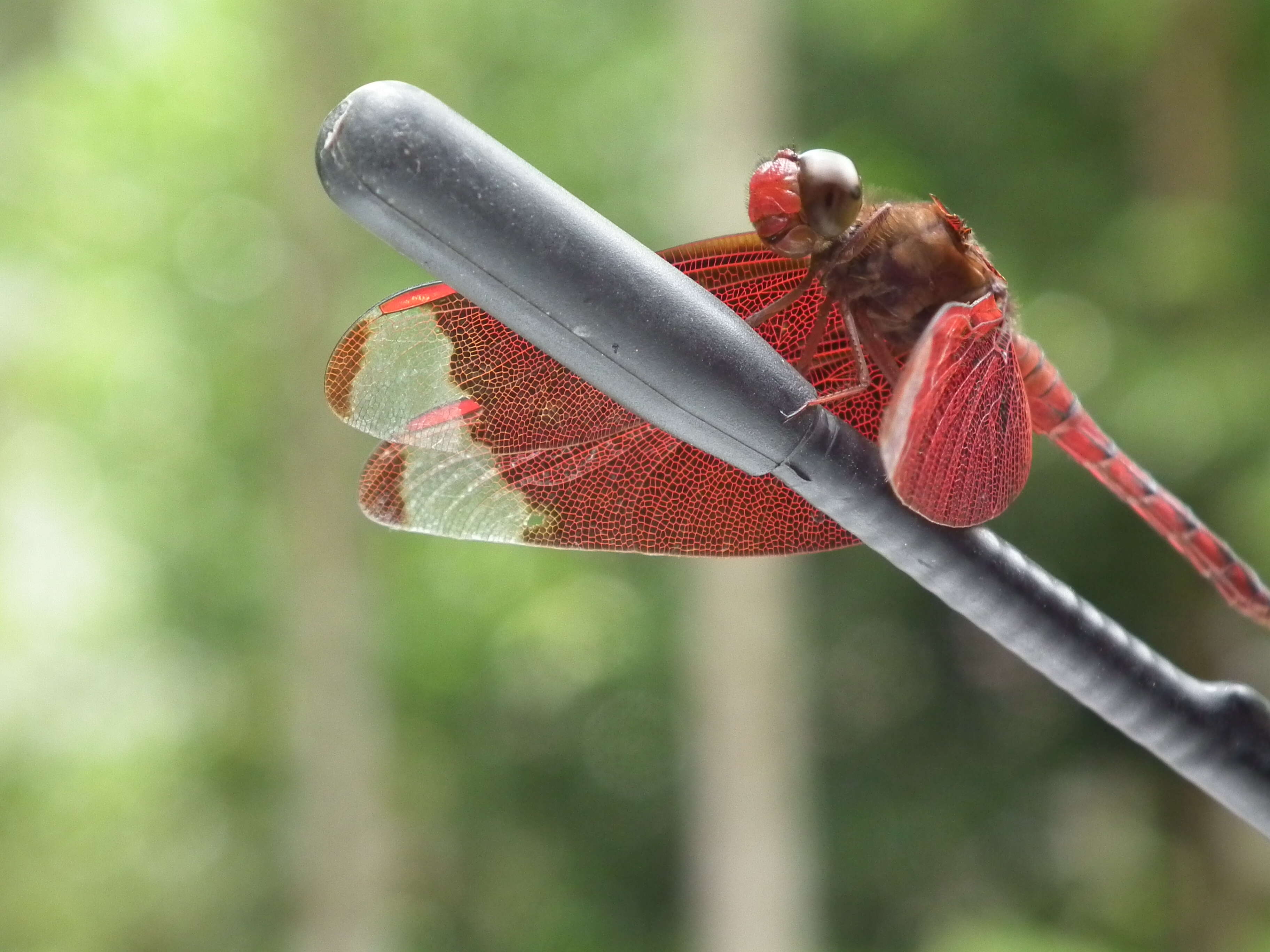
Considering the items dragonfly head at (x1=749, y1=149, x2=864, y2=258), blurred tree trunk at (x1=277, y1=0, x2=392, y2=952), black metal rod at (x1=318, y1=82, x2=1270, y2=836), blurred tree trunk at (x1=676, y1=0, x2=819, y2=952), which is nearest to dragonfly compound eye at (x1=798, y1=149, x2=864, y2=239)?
dragonfly head at (x1=749, y1=149, x2=864, y2=258)

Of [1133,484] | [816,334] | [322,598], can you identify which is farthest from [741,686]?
[816,334]

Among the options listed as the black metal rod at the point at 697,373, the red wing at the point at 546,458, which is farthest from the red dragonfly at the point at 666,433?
the black metal rod at the point at 697,373

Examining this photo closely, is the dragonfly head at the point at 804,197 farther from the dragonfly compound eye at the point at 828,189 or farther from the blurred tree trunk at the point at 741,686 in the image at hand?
the blurred tree trunk at the point at 741,686

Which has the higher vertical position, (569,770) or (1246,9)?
(1246,9)

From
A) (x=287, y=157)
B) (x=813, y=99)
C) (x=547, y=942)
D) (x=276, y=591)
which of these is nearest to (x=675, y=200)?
(x=813, y=99)

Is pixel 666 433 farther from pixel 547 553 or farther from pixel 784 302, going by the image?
pixel 547 553

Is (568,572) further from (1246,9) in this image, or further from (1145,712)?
(1145,712)
